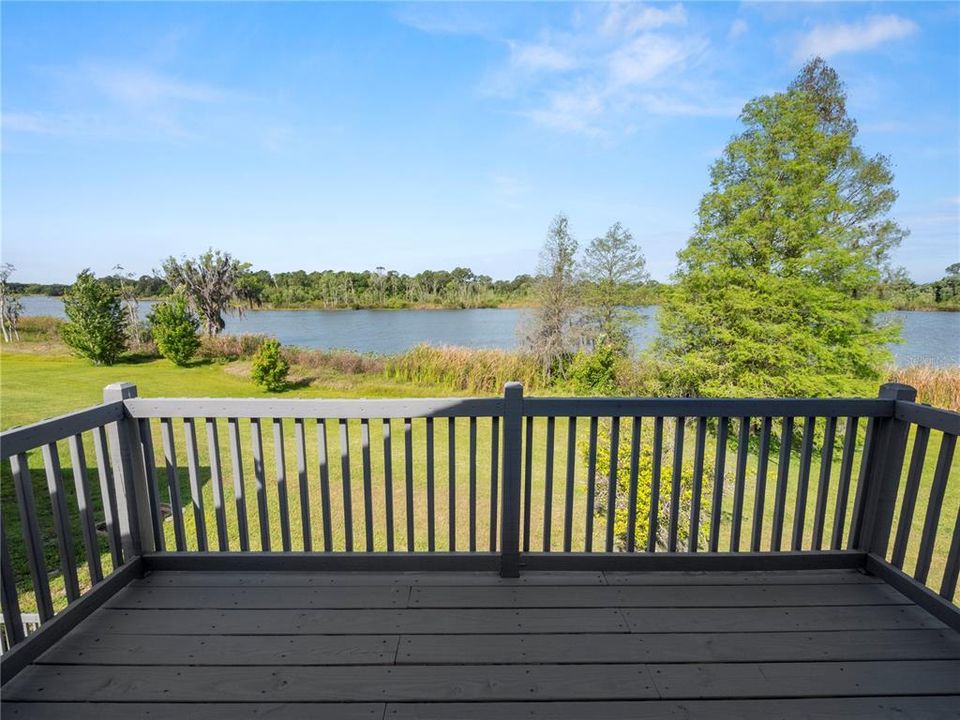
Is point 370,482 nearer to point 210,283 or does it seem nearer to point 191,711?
point 191,711

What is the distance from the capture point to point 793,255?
27.6ft

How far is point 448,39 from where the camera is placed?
7344 millimetres

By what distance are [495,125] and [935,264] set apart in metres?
10.0

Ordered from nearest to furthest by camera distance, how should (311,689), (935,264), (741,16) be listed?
(311,689)
(741,16)
(935,264)

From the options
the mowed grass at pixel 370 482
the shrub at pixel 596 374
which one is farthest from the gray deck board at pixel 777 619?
the shrub at pixel 596 374

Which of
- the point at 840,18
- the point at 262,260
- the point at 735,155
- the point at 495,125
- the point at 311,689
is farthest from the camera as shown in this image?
the point at 262,260

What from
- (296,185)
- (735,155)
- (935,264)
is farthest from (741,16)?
(296,185)

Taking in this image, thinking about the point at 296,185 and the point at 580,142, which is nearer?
the point at 580,142

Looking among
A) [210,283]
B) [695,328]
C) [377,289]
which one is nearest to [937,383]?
[695,328]

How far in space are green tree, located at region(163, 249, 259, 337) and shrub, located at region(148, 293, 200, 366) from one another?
2.28 metres

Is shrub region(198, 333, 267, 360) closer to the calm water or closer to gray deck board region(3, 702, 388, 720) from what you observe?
the calm water

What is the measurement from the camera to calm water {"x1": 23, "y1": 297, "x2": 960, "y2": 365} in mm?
9797

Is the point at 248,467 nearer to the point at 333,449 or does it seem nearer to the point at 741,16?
the point at 333,449

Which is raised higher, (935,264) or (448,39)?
(448,39)
